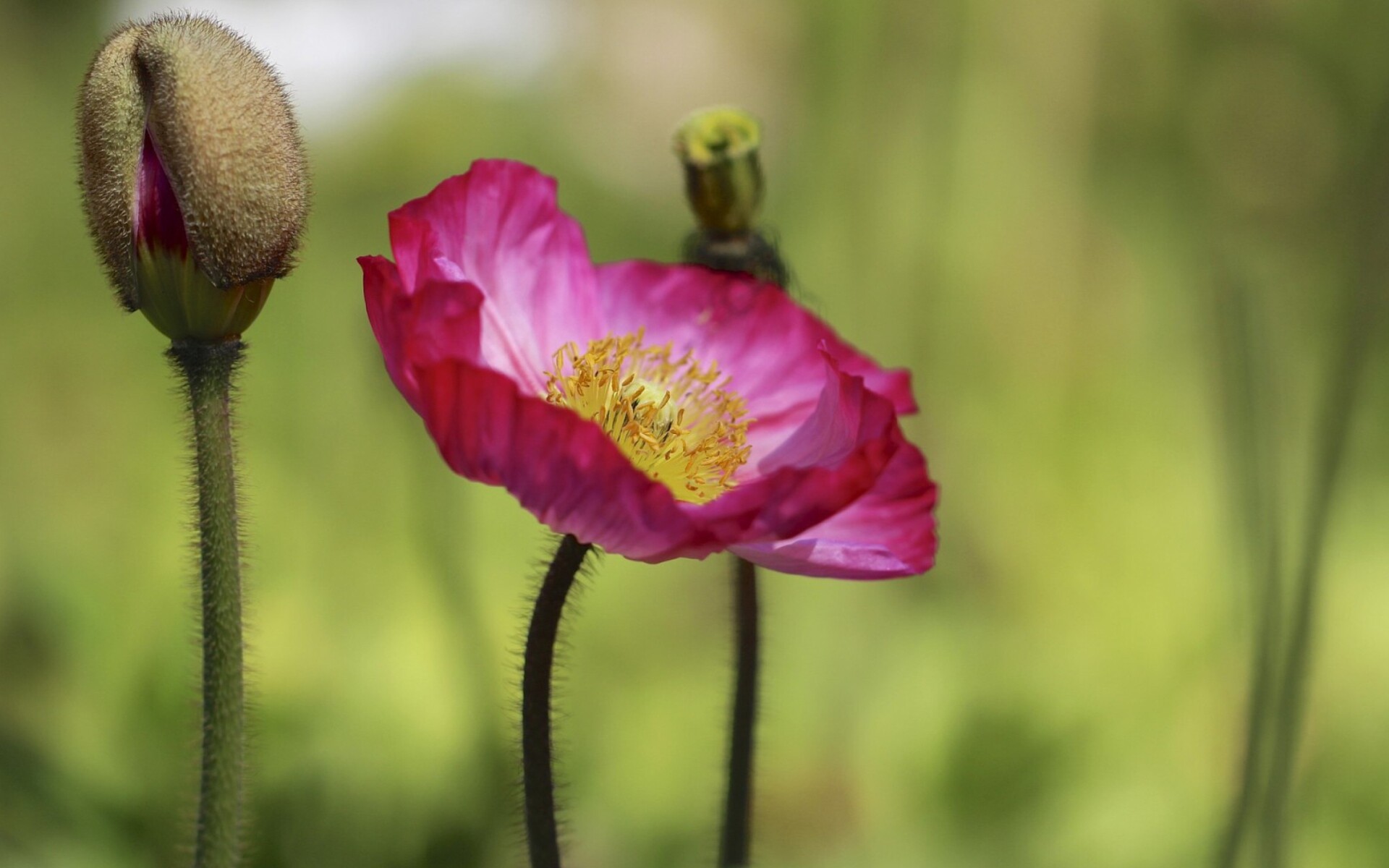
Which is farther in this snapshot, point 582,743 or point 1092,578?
point 1092,578

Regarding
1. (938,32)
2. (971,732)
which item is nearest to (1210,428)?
(938,32)

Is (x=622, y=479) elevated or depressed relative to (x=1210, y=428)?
elevated

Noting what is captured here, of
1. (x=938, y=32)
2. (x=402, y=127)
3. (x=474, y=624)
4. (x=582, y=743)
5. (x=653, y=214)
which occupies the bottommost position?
(x=582, y=743)

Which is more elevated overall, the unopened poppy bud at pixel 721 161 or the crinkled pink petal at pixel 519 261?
the unopened poppy bud at pixel 721 161

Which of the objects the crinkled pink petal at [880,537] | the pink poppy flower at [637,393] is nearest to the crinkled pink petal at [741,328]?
the pink poppy flower at [637,393]

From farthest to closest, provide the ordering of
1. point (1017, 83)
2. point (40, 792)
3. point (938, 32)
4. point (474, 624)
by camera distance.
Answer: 1. point (1017, 83)
2. point (938, 32)
3. point (474, 624)
4. point (40, 792)

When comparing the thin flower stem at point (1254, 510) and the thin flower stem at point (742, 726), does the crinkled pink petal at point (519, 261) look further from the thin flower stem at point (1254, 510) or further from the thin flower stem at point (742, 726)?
the thin flower stem at point (1254, 510)

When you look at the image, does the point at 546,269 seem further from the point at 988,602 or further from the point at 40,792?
the point at 988,602

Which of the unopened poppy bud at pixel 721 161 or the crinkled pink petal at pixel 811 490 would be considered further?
the unopened poppy bud at pixel 721 161
